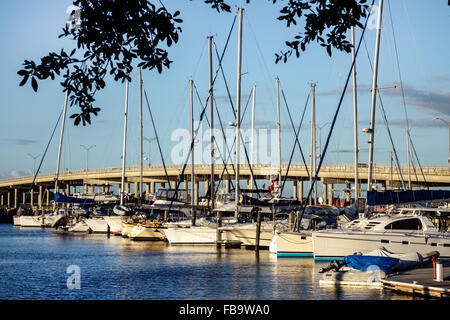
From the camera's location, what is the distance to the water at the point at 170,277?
80.3 ft

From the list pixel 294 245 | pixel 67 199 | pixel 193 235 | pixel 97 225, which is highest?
pixel 67 199

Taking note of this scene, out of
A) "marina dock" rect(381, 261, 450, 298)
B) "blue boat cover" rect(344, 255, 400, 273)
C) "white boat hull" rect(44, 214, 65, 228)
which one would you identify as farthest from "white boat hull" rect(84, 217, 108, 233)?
"marina dock" rect(381, 261, 450, 298)

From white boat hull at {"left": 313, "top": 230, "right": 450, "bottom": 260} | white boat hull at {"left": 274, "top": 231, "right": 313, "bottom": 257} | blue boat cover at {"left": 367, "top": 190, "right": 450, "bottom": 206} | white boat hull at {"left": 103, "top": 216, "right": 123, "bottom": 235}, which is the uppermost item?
blue boat cover at {"left": 367, "top": 190, "right": 450, "bottom": 206}

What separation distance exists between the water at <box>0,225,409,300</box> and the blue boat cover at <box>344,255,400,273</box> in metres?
1.84

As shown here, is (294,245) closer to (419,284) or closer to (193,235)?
(193,235)

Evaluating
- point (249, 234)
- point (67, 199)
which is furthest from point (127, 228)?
point (67, 199)

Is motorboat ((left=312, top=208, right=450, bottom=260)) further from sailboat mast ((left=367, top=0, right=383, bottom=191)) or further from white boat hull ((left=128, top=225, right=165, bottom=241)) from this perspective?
white boat hull ((left=128, top=225, right=165, bottom=241))

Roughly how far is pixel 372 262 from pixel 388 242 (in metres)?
5.66

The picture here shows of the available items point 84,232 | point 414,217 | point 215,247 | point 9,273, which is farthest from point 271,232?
point 84,232

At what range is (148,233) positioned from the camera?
5659 centimetres

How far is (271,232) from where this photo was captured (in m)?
44.7

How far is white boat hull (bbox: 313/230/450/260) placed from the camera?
103 feet

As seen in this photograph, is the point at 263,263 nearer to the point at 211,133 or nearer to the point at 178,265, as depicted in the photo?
the point at 178,265

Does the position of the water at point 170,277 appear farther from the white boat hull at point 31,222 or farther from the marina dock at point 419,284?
the white boat hull at point 31,222
